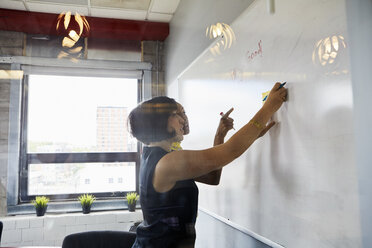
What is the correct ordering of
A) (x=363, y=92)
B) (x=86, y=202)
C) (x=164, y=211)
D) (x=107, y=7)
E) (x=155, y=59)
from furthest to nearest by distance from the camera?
(x=155, y=59) → (x=86, y=202) → (x=107, y=7) → (x=164, y=211) → (x=363, y=92)

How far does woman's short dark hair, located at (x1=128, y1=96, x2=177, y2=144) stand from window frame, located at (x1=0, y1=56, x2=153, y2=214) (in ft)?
4.57

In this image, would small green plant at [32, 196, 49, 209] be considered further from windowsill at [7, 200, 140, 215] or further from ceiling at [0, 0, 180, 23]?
ceiling at [0, 0, 180, 23]

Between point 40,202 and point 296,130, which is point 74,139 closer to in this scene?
point 40,202

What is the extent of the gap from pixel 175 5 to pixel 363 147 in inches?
69.3

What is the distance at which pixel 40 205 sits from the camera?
2.28 m

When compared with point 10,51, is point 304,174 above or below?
below

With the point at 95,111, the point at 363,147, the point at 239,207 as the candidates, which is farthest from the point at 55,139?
the point at 363,147

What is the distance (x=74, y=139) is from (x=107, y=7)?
1096mm

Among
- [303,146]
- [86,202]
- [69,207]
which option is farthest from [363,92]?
[69,207]

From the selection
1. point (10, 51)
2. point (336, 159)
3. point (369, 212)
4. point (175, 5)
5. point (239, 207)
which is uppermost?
point (175, 5)

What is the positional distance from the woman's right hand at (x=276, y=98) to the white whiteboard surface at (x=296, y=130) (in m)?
0.02

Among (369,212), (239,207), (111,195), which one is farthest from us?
(111,195)

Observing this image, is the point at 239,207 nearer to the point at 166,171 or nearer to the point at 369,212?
the point at 166,171

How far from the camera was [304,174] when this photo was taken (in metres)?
0.76
